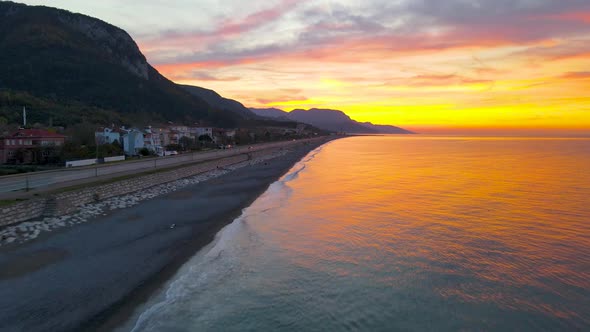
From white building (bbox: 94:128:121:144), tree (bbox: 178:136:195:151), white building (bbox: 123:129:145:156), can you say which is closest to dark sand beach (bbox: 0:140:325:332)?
white building (bbox: 123:129:145:156)

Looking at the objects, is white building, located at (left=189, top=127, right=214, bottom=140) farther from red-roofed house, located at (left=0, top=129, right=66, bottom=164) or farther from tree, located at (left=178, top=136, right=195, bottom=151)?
red-roofed house, located at (left=0, top=129, right=66, bottom=164)

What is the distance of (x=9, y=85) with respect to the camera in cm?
8369

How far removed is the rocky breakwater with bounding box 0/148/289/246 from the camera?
42.4 ft

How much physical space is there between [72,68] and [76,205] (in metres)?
97.5

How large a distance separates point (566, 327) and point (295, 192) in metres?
17.9

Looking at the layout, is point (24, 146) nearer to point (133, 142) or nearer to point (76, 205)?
point (133, 142)

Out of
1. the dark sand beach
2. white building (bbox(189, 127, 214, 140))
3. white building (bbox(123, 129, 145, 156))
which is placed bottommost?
the dark sand beach

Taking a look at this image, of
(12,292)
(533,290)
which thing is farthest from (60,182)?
(533,290)

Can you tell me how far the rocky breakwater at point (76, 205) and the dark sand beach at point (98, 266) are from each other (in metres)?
0.84

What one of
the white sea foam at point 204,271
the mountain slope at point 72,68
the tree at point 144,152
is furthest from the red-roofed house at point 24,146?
the white sea foam at point 204,271

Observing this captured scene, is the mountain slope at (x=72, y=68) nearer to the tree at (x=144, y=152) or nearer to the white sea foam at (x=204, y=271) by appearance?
the tree at (x=144, y=152)

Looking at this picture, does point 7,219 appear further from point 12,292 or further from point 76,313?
point 76,313

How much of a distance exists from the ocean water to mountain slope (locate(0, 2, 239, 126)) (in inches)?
2606

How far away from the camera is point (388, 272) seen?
10219mm
